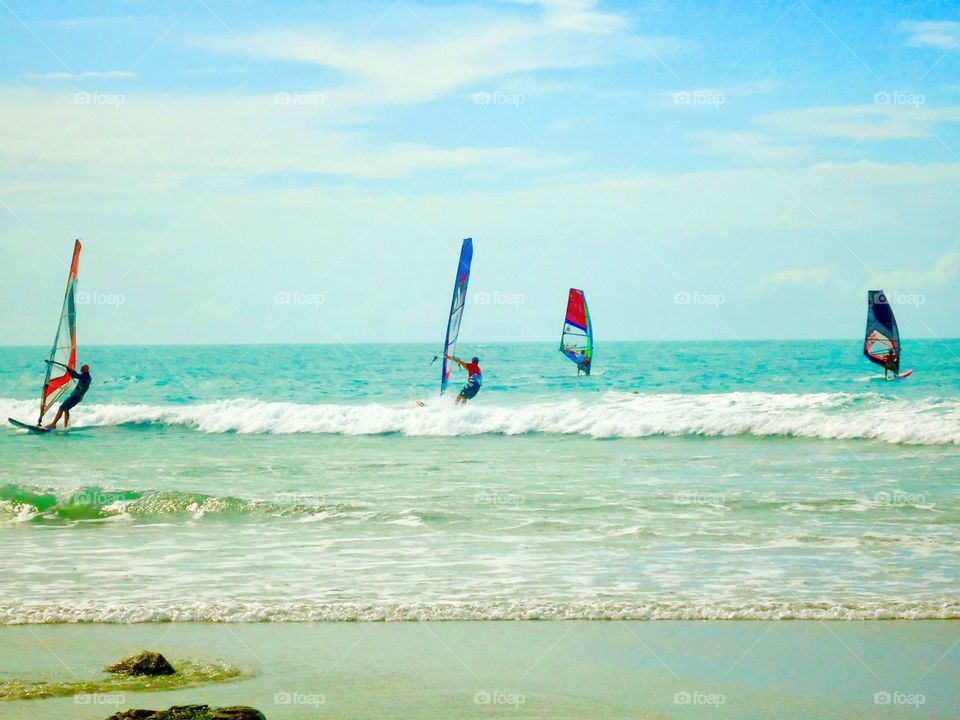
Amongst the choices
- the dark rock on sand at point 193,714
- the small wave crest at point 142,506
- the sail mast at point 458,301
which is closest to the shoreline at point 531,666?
the dark rock on sand at point 193,714

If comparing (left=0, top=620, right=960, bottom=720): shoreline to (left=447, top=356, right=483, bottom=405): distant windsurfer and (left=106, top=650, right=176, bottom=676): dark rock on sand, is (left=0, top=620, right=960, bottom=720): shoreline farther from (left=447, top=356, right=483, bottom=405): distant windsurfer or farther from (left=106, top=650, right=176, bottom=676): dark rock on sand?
(left=447, top=356, right=483, bottom=405): distant windsurfer

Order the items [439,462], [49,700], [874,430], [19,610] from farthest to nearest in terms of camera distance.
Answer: [874,430] → [439,462] → [19,610] → [49,700]

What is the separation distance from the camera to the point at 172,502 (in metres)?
14.0

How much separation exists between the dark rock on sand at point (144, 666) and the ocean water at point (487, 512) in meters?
1.44

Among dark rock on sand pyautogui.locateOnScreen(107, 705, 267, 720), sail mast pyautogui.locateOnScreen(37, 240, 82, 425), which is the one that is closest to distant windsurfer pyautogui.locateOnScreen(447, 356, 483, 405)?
sail mast pyautogui.locateOnScreen(37, 240, 82, 425)

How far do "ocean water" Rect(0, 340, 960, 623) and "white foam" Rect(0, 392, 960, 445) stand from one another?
10 centimetres

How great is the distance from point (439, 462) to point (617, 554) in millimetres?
8780

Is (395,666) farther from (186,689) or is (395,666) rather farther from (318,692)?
Result: (186,689)

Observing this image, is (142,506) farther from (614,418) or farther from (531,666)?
(614,418)

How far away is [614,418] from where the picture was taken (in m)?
25.6

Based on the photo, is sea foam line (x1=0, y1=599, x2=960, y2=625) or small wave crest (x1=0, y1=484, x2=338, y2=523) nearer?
sea foam line (x1=0, y1=599, x2=960, y2=625)

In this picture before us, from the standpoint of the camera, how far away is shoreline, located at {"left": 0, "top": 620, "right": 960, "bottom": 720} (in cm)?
586

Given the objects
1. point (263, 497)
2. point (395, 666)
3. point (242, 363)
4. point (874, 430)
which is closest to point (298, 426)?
point (263, 497)

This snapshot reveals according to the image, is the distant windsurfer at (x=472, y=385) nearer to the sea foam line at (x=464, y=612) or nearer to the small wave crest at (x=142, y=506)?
the small wave crest at (x=142, y=506)
